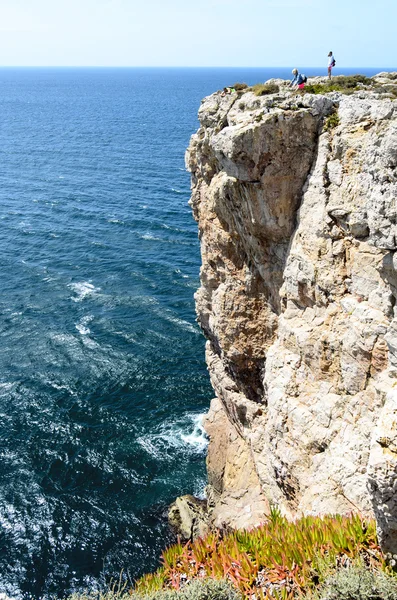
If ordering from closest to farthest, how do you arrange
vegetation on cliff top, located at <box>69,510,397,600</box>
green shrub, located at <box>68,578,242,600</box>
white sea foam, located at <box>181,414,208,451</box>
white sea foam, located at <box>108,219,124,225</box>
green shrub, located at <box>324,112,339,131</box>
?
vegetation on cliff top, located at <box>69,510,397,600</box>, green shrub, located at <box>68,578,242,600</box>, green shrub, located at <box>324,112,339,131</box>, white sea foam, located at <box>181,414,208,451</box>, white sea foam, located at <box>108,219,124,225</box>

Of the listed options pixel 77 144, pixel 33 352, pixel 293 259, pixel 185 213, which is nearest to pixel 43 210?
pixel 185 213

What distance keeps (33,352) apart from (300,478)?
38142mm

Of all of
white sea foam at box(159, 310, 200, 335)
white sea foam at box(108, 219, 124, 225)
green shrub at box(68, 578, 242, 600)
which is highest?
green shrub at box(68, 578, 242, 600)

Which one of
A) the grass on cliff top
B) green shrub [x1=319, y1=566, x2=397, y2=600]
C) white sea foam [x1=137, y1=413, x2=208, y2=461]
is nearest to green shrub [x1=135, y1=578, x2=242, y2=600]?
the grass on cliff top

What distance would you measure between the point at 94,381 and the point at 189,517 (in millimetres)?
17631

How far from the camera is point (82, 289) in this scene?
6412 cm

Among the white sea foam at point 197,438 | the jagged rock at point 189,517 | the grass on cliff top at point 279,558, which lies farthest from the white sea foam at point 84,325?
the grass on cliff top at point 279,558

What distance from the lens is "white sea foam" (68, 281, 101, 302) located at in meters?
62.5

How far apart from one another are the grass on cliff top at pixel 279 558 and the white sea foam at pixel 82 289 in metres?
47.0

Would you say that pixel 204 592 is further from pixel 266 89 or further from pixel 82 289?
pixel 82 289

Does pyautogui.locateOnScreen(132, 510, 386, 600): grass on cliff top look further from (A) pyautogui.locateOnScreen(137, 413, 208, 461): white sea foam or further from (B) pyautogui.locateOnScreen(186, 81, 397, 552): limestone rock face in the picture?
(A) pyautogui.locateOnScreen(137, 413, 208, 461): white sea foam

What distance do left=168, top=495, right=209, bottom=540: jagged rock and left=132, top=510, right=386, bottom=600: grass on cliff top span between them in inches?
735

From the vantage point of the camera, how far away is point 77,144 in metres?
135

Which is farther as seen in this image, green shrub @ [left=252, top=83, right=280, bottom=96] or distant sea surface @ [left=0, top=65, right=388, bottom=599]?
distant sea surface @ [left=0, top=65, right=388, bottom=599]
